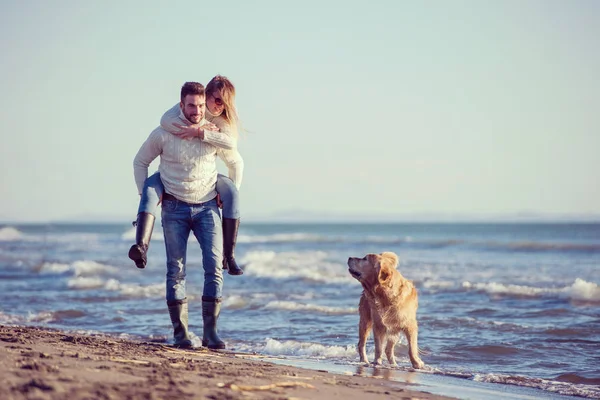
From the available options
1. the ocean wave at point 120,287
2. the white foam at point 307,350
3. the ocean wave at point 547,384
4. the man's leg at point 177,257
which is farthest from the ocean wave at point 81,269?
the ocean wave at point 547,384

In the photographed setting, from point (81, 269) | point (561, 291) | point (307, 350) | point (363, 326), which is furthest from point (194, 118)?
point (81, 269)

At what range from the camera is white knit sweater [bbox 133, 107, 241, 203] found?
571 cm

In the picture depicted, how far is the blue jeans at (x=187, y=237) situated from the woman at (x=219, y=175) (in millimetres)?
95

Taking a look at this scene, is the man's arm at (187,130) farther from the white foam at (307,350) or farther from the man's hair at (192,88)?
the white foam at (307,350)

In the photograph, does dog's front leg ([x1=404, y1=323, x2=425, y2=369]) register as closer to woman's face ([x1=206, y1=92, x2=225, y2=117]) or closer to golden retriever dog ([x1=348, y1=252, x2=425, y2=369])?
golden retriever dog ([x1=348, y1=252, x2=425, y2=369])

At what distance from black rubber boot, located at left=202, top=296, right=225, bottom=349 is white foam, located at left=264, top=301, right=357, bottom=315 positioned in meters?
4.43

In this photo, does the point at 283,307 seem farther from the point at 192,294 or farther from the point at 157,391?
the point at 157,391

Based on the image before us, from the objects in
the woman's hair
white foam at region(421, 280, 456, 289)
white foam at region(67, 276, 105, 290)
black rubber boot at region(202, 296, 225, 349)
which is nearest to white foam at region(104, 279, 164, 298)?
white foam at region(67, 276, 105, 290)

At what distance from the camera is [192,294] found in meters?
12.4

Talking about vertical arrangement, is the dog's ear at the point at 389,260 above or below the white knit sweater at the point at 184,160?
below

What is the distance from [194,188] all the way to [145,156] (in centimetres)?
47

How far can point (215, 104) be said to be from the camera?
5.87 meters

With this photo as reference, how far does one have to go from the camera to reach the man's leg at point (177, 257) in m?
5.88

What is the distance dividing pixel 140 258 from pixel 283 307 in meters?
5.52
